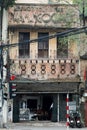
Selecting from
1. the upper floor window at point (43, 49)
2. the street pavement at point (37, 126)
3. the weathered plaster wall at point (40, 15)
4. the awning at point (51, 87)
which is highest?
the weathered plaster wall at point (40, 15)

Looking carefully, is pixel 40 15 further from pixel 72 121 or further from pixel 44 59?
pixel 72 121

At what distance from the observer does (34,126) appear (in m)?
35.4

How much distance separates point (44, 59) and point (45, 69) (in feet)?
2.45

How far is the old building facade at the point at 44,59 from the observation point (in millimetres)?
37688

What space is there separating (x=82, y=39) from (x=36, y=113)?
745 centimetres

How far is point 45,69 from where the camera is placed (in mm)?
37844

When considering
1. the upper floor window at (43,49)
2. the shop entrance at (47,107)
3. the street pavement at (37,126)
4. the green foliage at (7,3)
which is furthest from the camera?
the shop entrance at (47,107)

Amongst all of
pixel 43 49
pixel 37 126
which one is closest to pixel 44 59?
pixel 43 49

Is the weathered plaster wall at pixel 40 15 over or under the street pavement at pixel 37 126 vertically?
over

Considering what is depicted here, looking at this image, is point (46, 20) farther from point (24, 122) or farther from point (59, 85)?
point (24, 122)

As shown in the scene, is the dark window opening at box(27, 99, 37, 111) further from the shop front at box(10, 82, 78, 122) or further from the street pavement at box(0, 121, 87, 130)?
the street pavement at box(0, 121, 87, 130)

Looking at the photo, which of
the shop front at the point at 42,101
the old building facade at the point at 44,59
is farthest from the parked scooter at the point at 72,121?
the shop front at the point at 42,101

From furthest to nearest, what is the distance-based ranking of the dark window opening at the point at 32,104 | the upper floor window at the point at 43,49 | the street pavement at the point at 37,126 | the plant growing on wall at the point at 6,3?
the dark window opening at the point at 32,104, the upper floor window at the point at 43,49, the plant growing on wall at the point at 6,3, the street pavement at the point at 37,126

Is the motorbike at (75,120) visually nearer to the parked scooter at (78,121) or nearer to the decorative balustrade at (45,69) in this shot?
the parked scooter at (78,121)
